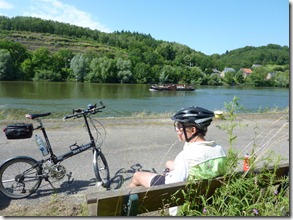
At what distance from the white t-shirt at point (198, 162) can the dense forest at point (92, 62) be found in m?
35.4

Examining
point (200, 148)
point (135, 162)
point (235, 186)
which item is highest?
point (200, 148)

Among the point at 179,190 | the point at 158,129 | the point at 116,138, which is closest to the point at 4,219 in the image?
the point at 179,190

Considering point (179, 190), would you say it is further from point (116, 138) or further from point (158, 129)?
point (158, 129)

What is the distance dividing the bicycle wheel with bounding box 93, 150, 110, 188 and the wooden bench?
2069mm

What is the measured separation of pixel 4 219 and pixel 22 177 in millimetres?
1749

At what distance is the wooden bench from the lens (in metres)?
1.59

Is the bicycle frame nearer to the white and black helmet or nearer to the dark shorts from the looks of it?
the dark shorts

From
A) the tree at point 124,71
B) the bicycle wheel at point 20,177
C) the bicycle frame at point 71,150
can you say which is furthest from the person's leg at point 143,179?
the tree at point 124,71

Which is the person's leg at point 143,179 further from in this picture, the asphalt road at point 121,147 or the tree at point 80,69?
the tree at point 80,69

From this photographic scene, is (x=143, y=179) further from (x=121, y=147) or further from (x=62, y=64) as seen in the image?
(x=62, y=64)

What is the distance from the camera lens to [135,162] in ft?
15.9

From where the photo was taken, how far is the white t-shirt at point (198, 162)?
6.72 ft

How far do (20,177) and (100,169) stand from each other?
1.07 meters

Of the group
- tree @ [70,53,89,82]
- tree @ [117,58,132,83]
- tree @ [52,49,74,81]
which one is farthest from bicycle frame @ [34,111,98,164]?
tree @ [52,49,74,81]
